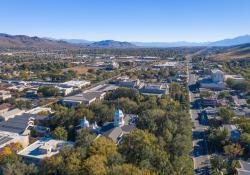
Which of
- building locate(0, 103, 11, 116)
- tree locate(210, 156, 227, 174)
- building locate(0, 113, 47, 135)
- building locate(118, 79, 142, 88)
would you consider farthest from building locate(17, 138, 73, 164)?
building locate(118, 79, 142, 88)

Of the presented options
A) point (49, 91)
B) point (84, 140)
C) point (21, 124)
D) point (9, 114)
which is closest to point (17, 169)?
point (84, 140)

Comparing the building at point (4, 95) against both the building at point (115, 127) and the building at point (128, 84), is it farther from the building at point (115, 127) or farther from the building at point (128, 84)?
the building at point (115, 127)

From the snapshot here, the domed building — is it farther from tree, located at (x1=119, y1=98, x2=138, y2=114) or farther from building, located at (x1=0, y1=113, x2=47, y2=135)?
building, located at (x1=0, y1=113, x2=47, y2=135)

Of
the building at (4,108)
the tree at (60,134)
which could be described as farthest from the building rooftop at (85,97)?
the tree at (60,134)

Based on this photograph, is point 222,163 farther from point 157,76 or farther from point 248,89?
point 157,76

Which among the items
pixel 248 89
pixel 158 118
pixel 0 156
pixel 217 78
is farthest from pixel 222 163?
pixel 217 78

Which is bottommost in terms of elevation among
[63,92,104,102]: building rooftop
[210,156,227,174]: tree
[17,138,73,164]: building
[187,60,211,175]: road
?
[187,60,211,175]: road
